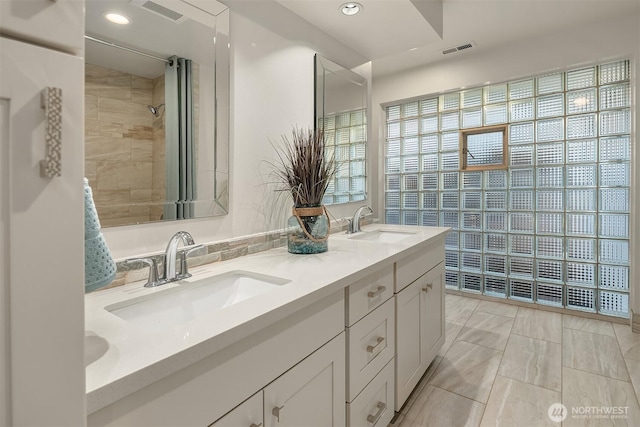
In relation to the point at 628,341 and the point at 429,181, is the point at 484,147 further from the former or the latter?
the point at 628,341

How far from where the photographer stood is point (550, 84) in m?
2.74

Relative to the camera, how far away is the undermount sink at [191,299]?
89 centimetres

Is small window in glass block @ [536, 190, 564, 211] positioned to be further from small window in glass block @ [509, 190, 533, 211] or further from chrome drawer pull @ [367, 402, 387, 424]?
chrome drawer pull @ [367, 402, 387, 424]

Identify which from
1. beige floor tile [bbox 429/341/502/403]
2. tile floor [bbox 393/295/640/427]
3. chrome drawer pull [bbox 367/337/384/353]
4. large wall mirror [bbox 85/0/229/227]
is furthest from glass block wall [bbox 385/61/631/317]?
large wall mirror [bbox 85/0/229/227]

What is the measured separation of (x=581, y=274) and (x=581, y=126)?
1.19 meters

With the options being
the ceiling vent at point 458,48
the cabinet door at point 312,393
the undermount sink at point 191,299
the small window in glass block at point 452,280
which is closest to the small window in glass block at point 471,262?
the small window in glass block at point 452,280

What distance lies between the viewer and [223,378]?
2.23 feet

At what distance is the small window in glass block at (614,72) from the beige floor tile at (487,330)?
198 cm

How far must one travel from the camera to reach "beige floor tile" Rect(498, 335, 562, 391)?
6.04 feet

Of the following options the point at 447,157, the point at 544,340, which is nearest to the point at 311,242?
the point at 544,340

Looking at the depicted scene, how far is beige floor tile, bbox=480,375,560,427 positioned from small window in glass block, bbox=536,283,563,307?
1370 millimetres

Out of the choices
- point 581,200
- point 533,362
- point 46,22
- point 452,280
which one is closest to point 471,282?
point 452,280

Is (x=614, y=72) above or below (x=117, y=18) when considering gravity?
above

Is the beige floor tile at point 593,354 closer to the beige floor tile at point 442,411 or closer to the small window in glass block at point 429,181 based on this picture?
the beige floor tile at point 442,411
